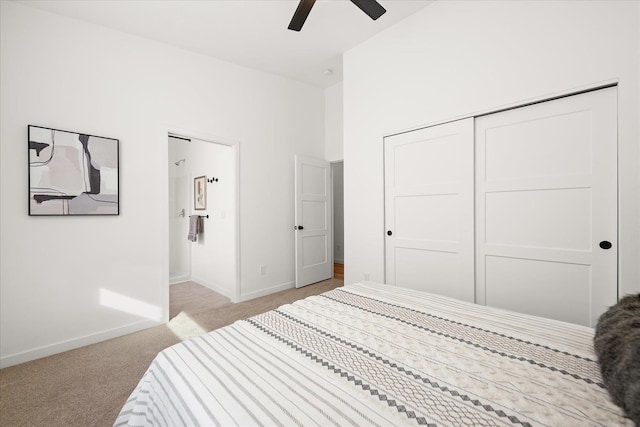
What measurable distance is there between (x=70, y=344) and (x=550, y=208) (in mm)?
3976

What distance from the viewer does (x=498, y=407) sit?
2.47 ft

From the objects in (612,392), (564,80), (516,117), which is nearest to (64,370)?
(612,392)

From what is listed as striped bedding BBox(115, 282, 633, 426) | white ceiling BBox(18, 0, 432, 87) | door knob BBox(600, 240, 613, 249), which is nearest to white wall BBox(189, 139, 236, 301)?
white ceiling BBox(18, 0, 432, 87)

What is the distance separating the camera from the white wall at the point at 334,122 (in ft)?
13.8

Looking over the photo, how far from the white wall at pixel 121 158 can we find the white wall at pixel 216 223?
0.28m

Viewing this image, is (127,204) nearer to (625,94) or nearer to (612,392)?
Result: (612,392)

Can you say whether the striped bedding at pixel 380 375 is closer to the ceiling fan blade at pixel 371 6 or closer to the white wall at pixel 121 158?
the white wall at pixel 121 158

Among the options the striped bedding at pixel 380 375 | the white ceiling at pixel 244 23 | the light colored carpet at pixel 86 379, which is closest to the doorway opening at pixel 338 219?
the white ceiling at pixel 244 23

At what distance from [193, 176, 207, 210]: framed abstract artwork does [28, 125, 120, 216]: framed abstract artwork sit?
169cm

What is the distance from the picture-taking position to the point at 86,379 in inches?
77.9

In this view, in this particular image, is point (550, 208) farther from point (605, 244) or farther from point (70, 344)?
point (70, 344)

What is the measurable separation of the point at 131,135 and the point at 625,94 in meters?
3.83

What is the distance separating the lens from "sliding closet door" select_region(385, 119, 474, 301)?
2432 mm

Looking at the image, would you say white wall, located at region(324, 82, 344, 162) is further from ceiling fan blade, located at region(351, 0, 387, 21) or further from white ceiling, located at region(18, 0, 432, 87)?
ceiling fan blade, located at region(351, 0, 387, 21)
